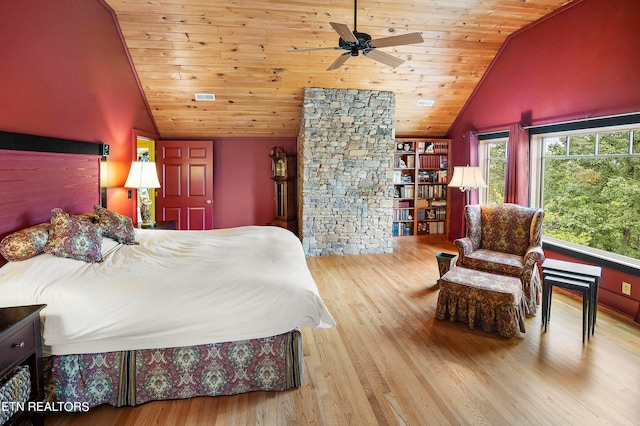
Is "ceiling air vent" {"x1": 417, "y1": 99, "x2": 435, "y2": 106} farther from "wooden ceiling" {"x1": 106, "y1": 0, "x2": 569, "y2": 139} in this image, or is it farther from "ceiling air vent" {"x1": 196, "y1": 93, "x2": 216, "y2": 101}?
"ceiling air vent" {"x1": 196, "y1": 93, "x2": 216, "y2": 101}

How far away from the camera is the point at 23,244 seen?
7.91ft

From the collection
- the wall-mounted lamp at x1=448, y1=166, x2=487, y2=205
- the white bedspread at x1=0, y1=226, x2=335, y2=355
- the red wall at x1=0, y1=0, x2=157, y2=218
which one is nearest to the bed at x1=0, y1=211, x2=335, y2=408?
the white bedspread at x1=0, y1=226, x2=335, y2=355

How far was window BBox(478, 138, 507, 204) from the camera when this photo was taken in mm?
5805

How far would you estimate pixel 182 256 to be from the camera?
9.36 ft

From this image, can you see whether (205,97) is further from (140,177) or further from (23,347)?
(23,347)

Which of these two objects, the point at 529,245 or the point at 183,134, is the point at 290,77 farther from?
the point at 529,245

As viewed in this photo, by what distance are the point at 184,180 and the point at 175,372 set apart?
4775 mm

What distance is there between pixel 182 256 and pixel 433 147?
5.50m

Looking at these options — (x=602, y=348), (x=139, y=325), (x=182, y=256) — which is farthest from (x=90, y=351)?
(x=602, y=348)

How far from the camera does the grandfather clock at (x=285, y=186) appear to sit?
6602mm

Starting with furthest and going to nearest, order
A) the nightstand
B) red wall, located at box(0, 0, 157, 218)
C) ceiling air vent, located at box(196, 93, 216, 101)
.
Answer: ceiling air vent, located at box(196, 93, 216, 101)
red wall, located at box(0, 0, 157, 218)
the nightstand

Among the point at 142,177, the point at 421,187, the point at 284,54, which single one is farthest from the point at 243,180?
the point at 421,187

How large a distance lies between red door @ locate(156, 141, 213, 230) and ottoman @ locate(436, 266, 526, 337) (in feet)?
15.2

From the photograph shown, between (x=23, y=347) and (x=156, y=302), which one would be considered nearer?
(x=23, y=347)
